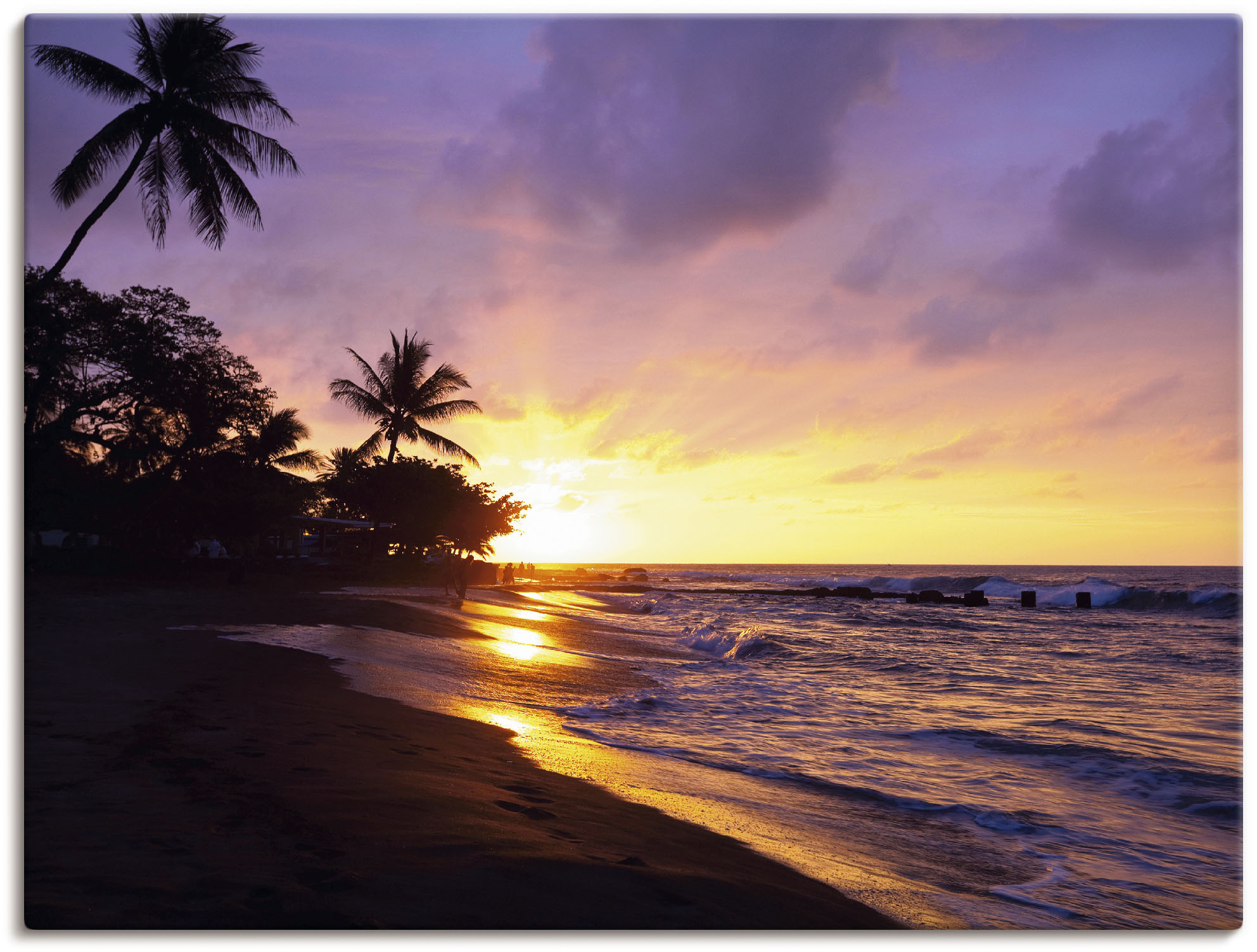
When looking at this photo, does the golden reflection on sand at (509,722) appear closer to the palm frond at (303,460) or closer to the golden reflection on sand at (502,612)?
the golden reflection on sand at (502,612)

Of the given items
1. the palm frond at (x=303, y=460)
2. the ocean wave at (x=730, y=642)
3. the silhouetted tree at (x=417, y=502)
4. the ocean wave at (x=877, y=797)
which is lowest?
the ocean wave at (x=730, y=642)

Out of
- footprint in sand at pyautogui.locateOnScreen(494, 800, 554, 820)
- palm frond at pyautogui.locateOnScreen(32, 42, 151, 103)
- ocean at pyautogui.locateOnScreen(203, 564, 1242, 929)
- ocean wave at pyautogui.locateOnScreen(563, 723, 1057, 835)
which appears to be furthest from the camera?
palm frond at pyautogui.locateOnScreen(32, 42, 151, 103)

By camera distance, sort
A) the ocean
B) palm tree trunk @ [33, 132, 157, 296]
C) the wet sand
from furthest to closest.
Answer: palm tree trunk @ [33, 132, 157, 296], the ocean, the wet sand

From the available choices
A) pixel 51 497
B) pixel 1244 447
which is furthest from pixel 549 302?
pixel 1244 447

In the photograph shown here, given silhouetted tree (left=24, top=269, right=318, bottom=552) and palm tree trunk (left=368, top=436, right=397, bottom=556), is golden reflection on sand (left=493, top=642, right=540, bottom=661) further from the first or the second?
palm tree trunk (left=368, top=436, right=397, bottom=556)

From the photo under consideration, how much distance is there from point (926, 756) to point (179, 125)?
1371cm

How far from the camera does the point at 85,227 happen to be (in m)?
6.48

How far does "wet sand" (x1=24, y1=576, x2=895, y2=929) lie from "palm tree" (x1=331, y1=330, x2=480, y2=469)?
2875 cm

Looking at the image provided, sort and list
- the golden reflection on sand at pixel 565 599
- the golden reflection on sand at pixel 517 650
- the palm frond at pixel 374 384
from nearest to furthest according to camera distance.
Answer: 1. the golden reflection on sand at pixel 517 650
2. the golden reflection on sand at pixel 565 599
3. the palm frond at pixel 374 384

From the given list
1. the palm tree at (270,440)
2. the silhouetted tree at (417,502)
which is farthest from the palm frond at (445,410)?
the palm tree at (270,440)

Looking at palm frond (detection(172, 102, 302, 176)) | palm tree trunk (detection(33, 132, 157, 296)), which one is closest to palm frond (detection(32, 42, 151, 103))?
palm tree trunk (detection(33, 132, 157, 296))

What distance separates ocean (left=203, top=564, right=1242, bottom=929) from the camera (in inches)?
164

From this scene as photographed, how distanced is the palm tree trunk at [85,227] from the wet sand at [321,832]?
7.28 ft

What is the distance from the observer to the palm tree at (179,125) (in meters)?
5.94
